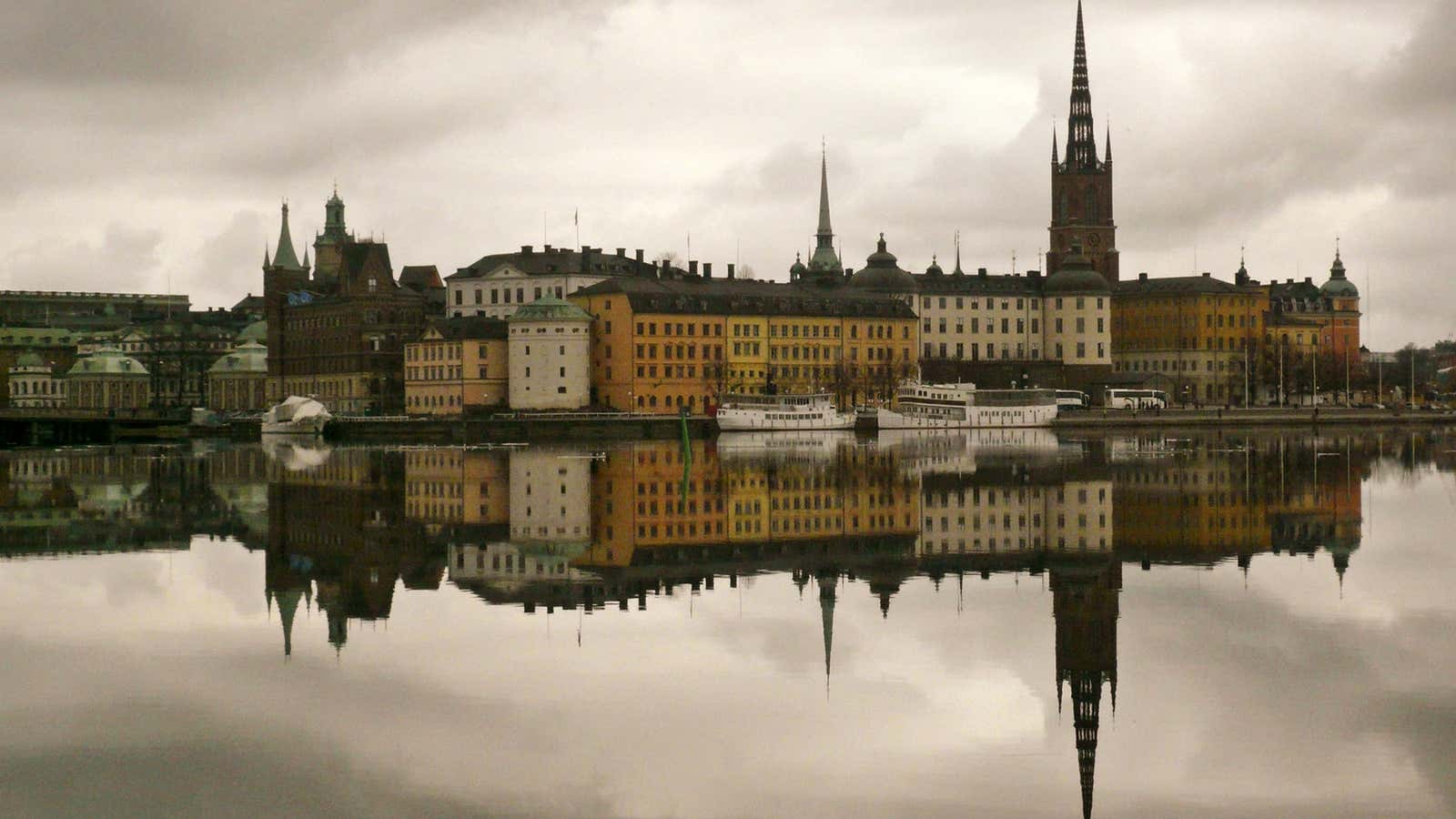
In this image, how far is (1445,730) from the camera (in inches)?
632

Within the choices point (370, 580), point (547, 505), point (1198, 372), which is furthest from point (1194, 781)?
point (1198, 372)

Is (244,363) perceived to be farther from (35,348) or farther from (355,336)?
(35,348)

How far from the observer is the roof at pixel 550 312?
4803 inches

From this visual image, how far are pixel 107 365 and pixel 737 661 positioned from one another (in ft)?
507

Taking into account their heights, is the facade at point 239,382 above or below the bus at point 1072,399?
above

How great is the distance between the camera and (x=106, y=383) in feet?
536

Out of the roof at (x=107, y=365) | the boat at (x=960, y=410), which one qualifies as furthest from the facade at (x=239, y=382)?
the boat at (x=960, y=410)

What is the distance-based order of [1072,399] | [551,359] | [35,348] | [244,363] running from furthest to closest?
[35,348], [244,363], [1072,399], [551,359]

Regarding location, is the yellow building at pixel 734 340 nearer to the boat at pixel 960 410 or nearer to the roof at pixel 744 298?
the roof at pixel 744 298

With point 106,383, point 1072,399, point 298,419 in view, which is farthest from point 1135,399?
point 106,383

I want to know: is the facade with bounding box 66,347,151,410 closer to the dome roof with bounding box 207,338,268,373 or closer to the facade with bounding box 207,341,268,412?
the facade with bounding box 207,341,268,412

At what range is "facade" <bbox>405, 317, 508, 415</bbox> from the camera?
410 feet

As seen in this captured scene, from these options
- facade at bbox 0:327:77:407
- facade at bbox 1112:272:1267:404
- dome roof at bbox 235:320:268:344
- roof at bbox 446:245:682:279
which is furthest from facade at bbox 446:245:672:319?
facade at bbox 0:327:77:407

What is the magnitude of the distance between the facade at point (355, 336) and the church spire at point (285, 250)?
103 feet
